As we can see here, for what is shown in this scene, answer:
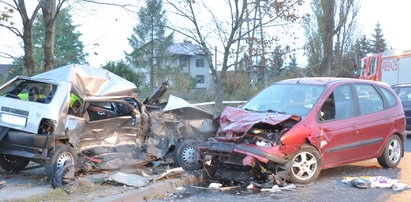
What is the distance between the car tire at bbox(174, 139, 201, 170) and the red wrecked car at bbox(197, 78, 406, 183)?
66 centimetres

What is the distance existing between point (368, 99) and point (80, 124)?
199 inches

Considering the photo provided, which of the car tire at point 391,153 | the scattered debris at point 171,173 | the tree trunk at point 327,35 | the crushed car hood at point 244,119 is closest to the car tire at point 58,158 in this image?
the scattered debris at point 171,173

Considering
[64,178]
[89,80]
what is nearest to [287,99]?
[89,80]

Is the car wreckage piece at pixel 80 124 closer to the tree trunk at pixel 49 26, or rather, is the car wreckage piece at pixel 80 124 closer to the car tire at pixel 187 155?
the car tire at pixel 187 155

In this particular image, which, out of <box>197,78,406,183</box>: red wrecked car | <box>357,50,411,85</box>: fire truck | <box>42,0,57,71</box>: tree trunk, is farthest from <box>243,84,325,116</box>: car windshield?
<box>357,50,411,85</box>: fire truck

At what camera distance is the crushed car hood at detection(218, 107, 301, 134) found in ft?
20.3

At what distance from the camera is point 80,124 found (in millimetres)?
6883

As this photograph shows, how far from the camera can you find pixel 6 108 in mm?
6617

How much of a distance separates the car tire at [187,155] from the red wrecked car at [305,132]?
665mm

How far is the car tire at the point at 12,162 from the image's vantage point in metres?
7.23

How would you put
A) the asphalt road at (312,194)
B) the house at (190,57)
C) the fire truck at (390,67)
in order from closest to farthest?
the asphalt road at (312,194) < the house at (190,57) < the fire truck at (390,67)

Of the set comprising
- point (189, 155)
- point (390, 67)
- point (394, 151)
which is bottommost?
point (189, 155)

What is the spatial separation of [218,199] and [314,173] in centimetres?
165

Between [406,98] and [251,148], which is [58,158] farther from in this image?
[406,98]
